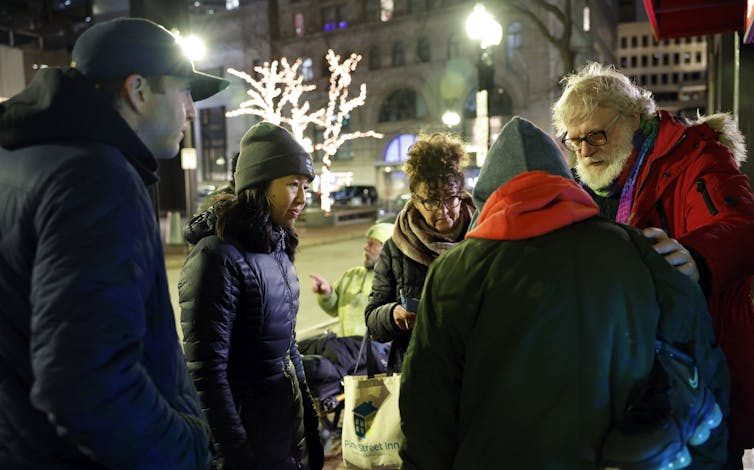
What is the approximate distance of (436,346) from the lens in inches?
68.1

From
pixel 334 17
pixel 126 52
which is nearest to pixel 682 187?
pixel 126 52

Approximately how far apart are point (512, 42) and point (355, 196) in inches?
593

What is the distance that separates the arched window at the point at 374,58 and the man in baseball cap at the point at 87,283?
162 ft

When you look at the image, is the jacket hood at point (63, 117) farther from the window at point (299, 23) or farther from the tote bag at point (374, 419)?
the window at point (299, 23)

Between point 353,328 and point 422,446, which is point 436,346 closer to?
point 422,446

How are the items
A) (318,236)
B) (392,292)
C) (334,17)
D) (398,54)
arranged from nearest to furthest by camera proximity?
(392,292) → (318,236) → (398,54) → (334,17)

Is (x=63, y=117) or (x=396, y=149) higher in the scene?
(x=396, y=149)

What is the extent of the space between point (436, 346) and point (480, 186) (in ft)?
1.85

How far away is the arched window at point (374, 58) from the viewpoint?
4944cm

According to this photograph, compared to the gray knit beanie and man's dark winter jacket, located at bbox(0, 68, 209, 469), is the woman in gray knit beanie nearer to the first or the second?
the gray knit beanie

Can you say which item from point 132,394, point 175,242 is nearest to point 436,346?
point 132,394

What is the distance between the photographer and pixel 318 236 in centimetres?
2580

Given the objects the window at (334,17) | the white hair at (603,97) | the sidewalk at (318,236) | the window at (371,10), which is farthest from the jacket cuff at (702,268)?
the window at (334,17)

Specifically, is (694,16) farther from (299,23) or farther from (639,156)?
(299,23)
